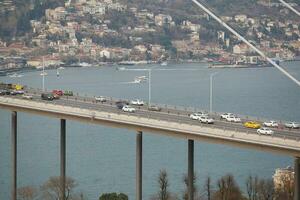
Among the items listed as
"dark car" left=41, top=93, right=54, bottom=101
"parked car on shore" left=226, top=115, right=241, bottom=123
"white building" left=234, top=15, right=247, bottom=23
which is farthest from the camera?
"white building" left=234, top=15, right=247, bottom=23

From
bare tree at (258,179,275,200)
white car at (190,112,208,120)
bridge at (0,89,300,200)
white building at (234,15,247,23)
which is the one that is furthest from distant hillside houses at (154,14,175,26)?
white car at (190,112,208,120)

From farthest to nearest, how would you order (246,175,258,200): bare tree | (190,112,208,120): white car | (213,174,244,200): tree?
(246,175,258,200): bare tree < (213,174,244,200): tree < (190,112,208,120): white car

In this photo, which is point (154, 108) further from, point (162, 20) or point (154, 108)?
point (162, 20)

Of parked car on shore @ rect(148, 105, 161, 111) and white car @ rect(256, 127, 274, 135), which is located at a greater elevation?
white car @ rect(256, 127, 274, 135)

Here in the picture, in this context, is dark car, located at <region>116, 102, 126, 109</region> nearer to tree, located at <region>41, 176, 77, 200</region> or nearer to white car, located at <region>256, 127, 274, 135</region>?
tree, located at <region>41, 176, 77, 200</region>

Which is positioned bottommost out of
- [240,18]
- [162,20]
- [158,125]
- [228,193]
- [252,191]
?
[252,191]

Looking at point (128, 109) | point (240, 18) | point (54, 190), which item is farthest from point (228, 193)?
point (240, 18)
